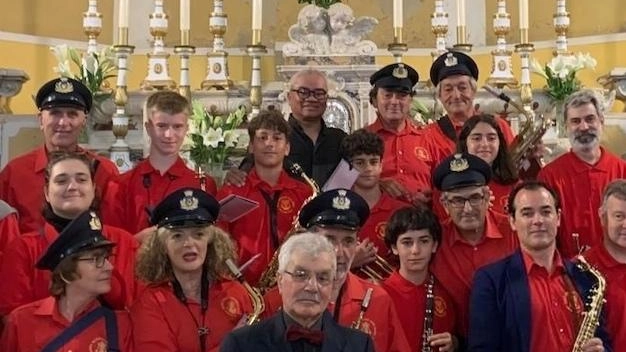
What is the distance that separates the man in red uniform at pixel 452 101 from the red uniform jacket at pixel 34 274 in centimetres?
186

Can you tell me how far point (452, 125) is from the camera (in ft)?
18.7

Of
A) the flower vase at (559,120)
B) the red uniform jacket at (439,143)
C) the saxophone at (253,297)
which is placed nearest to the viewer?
the saxophone at (253,297)

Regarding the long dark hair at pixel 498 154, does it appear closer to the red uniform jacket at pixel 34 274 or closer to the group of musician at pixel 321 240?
the group of musician at pixel 321 240

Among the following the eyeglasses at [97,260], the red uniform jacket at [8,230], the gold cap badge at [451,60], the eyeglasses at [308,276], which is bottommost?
the eyeglasses at [308,276]

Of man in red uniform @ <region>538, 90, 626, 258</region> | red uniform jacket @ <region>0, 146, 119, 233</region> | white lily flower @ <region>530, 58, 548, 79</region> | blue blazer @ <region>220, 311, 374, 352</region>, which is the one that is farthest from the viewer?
white lily flower @ <region>530, 58, 548, 79</region>

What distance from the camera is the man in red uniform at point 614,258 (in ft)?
14.5

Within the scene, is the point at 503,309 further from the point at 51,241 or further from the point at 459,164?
the point at 51,241

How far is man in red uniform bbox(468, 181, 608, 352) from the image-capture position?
4.27 meters

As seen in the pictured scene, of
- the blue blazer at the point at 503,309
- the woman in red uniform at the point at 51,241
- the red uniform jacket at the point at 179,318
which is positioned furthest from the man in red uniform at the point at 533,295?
the woman in red uniform at the point at 51,241

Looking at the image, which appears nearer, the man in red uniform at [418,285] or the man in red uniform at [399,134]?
the man in red uniform at [418,285]

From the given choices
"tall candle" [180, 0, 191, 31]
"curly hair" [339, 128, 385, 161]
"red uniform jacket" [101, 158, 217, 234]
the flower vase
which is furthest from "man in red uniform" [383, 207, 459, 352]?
"tall candle" [180, 0, 191, 31]

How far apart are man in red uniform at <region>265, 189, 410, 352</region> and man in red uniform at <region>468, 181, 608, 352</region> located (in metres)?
0.34

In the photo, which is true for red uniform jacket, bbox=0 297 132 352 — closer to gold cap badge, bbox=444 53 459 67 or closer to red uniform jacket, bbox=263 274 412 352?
red uniform jacket, bbox=263 274 412 352

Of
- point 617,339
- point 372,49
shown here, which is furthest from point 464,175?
point 372,49
